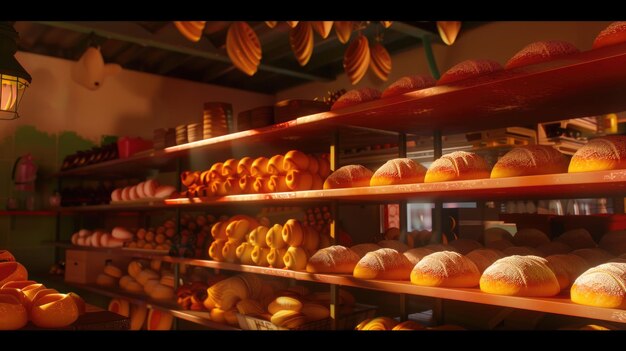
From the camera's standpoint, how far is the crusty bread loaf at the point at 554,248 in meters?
2.28

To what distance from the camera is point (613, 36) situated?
5.46 ft

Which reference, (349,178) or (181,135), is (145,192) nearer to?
(181,135)

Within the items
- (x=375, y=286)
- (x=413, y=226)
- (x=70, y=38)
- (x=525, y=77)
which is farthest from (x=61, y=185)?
(x=525, y=77)

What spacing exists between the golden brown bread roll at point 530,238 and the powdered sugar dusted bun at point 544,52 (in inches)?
39.0

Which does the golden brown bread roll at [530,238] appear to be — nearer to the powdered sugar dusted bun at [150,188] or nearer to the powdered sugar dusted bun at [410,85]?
the powdered sugar dusted bun at [410,85]

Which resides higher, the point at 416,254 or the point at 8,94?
the point at 8,94

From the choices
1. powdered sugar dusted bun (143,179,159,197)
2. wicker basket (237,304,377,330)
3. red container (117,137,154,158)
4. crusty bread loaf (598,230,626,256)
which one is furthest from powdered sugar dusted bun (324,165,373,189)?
red container (117,137,154,158)

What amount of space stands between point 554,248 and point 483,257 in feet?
1.17

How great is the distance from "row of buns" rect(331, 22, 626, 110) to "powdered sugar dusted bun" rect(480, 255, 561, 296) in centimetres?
76

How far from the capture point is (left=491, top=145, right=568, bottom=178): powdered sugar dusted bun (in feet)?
6.20

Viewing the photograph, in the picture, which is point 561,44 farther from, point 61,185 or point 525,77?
point 61,185

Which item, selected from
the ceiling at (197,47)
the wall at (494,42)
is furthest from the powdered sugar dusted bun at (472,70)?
the wall at (494,42)

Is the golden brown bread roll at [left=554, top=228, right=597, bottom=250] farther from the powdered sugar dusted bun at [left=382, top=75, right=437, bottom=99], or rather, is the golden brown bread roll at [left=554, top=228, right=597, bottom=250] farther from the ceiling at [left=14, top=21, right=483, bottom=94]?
the ceiling at [left=14, top=21, right=483, bottom=94]

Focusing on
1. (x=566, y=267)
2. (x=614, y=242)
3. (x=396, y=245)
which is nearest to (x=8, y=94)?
(x=396, y=245)
